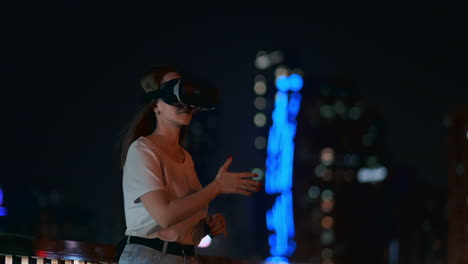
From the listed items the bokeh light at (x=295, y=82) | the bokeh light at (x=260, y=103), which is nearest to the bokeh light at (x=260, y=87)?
the bokeh light at (x=260, y=103)

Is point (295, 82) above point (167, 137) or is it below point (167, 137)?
above

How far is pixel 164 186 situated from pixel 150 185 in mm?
45

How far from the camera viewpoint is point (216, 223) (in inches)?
108

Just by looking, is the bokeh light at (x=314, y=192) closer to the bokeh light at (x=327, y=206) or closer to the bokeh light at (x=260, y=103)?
the bokeh light at (x=327, y=206)

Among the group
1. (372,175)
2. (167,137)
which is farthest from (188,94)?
(372,175)

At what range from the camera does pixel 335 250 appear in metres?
90.7

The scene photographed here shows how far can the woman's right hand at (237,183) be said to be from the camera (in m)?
2.52

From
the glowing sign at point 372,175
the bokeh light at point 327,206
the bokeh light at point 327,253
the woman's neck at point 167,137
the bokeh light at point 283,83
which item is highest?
the bokeh light at point 283,83

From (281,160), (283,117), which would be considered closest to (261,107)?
(283,117)

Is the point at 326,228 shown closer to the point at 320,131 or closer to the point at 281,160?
the point at 320,131

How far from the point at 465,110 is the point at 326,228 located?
1824 cm

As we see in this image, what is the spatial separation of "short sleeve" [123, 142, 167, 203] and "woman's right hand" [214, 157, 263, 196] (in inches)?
6.3

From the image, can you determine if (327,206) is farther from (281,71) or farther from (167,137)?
(167,137)

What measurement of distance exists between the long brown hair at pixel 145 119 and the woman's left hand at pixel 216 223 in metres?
0.32
